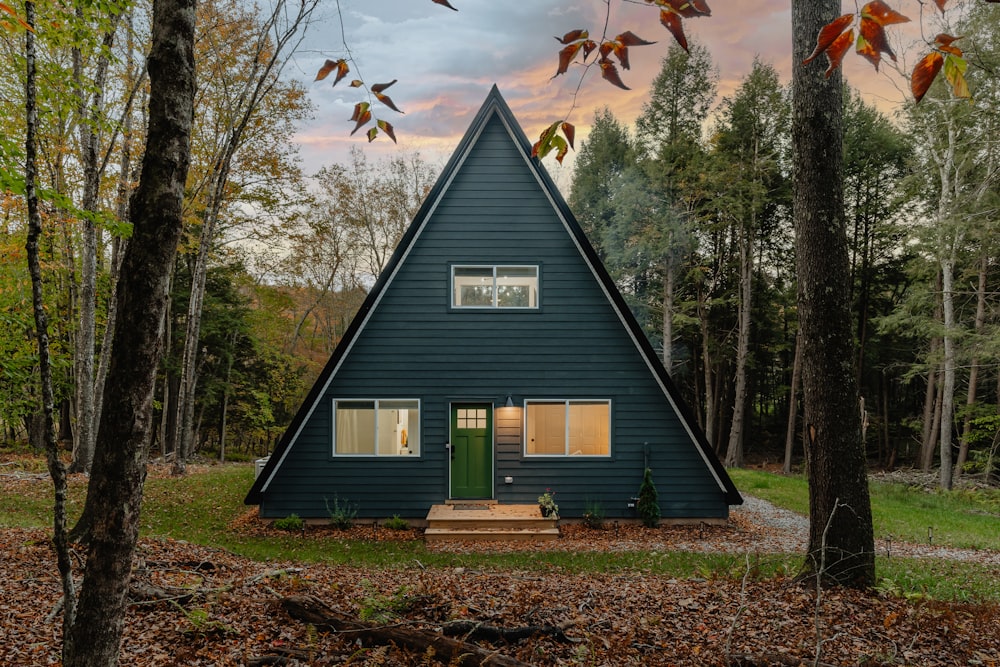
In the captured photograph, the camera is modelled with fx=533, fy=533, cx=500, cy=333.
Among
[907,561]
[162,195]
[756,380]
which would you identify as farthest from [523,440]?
[756,380]

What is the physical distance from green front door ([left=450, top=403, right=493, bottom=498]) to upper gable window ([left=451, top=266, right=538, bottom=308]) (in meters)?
2.13

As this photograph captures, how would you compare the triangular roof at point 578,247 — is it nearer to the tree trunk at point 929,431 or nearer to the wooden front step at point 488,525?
the wooden front step at point 488,525

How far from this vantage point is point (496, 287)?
36.1 ft

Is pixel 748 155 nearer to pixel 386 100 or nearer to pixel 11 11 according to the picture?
pixel 386 100

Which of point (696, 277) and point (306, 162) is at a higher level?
point (306, 162)

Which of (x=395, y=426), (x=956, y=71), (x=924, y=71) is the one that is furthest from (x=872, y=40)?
(x=395, y=426)

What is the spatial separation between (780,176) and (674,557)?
1887 centimetres

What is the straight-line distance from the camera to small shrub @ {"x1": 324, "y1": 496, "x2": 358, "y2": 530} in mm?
10289

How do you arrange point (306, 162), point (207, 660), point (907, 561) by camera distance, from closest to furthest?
1. point (207, 660)
2. point (907, 561)
3. point (306, 162)

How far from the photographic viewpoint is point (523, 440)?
1083 cm

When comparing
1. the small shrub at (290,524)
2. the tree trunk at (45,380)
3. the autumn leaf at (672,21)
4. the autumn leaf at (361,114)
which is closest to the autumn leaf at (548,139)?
the autumn leaf at (672,21)

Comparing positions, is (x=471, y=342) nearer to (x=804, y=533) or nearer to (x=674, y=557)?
(x=674, y=557)

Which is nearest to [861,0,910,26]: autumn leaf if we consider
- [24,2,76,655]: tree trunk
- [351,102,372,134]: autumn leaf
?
[351,102,372,134]: autumn leaf

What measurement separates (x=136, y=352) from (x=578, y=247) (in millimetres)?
9101
